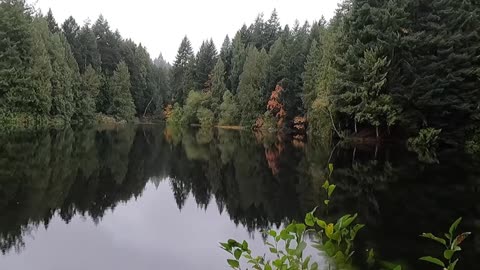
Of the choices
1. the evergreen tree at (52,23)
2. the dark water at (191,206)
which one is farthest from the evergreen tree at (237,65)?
the dark water at (191,206)

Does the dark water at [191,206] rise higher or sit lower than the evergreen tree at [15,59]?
lower

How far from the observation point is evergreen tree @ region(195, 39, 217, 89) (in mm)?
74625

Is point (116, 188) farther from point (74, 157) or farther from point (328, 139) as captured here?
point (328, 139)

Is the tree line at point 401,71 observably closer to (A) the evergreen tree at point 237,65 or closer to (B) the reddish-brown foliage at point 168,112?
(A) the evergreen tree at point 237,65

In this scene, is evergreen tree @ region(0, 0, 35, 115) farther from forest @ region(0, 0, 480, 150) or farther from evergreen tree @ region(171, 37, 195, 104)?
evergreen tree @ region(171, 37, 195, 104)

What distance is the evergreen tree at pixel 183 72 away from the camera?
75.8m

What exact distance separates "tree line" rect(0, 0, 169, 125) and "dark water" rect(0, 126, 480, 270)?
2387cm

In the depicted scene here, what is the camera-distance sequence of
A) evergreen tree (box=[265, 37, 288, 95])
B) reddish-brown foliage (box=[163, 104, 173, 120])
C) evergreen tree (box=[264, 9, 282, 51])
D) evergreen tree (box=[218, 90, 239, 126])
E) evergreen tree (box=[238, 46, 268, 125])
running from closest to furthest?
evergreen tree (box=[265, 37, 288, 95]) → evergreen tree (box=[238, 46, 268, 125]) → evergreen tree (box=[218, 90, 239, 126]) → evergreen tree (box=[264, 9, 282, 51]) → reddish-brown foliage (box=[163, 104, 173, 120])

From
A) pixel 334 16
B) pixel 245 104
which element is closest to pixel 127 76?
pixel 245 104

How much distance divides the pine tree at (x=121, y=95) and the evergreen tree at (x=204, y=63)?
12.1 meters

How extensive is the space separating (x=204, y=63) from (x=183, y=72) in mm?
8464

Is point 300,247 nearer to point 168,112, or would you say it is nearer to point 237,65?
point 237,65

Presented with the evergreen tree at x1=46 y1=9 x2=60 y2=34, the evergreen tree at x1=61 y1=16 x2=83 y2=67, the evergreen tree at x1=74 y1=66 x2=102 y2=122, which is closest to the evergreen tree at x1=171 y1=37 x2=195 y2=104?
the evergreen tree at x1=74 y1=66 x2=102 y2=122

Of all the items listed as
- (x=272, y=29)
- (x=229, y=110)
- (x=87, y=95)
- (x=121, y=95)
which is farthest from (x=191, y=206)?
(x=272, y=29)
